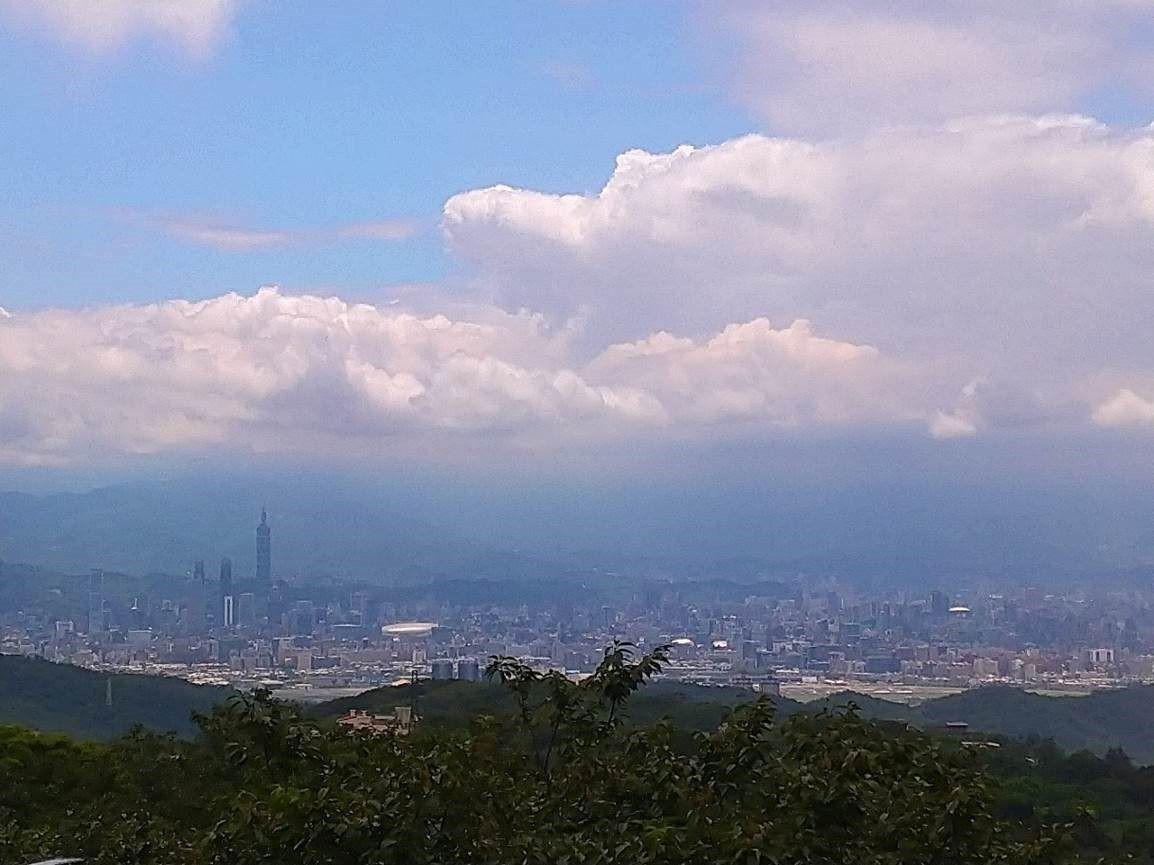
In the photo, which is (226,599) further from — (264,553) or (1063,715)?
(1063,715)

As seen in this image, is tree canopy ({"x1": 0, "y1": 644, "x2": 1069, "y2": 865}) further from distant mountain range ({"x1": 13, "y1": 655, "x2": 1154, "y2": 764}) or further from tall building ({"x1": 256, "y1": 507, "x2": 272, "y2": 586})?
tall building ({"x1": 256, "y1": 507, "x2": 272, "y2": 586})

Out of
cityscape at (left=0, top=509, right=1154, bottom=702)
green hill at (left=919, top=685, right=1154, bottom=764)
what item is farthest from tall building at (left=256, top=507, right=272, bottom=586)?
green hill at (left=919, top=685, right=1154, bottom=764)

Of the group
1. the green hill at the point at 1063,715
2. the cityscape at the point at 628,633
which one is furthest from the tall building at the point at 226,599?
the green hill at the point at 1063,715

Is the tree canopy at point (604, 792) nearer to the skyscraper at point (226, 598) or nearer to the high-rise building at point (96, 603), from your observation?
the high-rise building at point (96, 603)

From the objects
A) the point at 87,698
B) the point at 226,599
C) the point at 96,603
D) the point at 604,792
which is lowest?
the point at 87,698

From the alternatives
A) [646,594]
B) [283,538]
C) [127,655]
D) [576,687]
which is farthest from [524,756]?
[283,538]

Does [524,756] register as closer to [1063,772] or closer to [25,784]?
[25,784]

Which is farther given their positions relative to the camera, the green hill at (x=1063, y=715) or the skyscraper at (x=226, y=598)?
the skyscraper at (x=226, y=598)

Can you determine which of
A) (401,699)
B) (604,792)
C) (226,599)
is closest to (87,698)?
(401,699)
